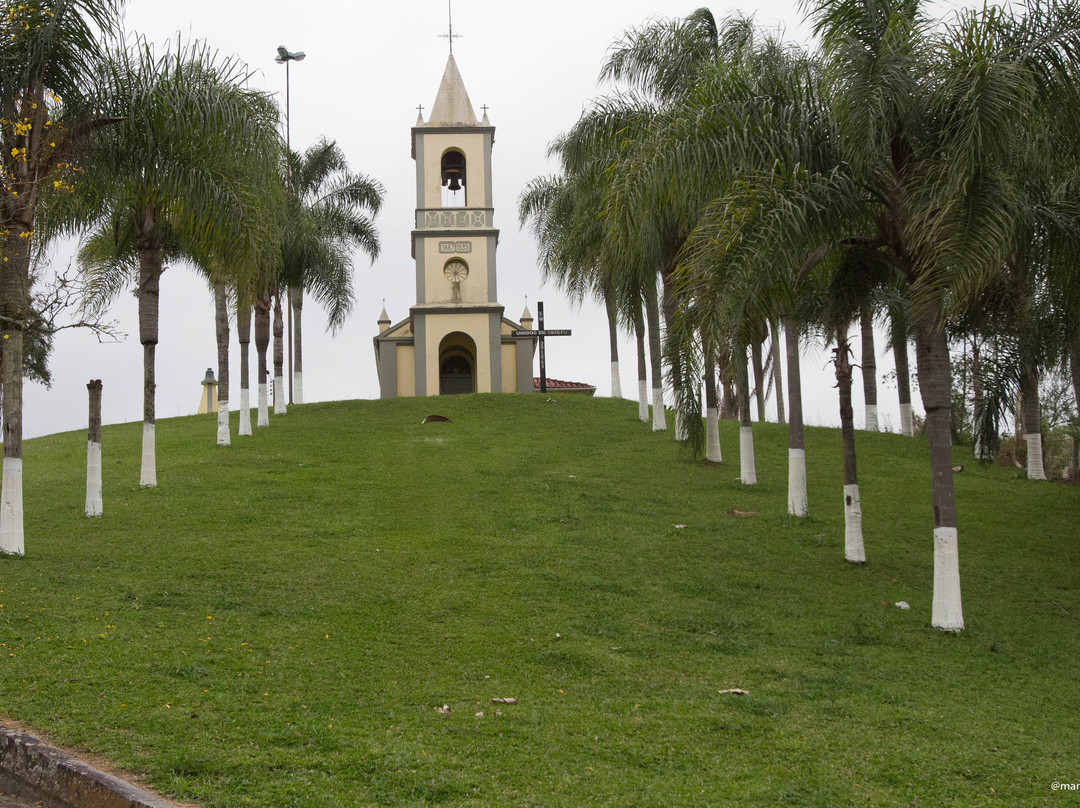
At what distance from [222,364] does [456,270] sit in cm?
1372

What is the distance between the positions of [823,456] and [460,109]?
1942 cm

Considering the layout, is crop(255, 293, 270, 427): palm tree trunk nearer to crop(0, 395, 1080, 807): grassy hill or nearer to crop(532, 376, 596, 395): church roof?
crop(0, 395, 1080, 807): grassy hill

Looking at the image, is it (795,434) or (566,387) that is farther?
(566,387)

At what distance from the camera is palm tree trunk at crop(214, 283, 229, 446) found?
1988cm

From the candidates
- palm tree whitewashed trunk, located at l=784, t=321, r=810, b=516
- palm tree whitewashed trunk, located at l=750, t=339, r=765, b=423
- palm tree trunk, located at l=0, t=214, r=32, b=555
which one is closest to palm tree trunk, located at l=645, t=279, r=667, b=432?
palm tree whitewashed trunk, located at l=784, t=321, r=810, b=516

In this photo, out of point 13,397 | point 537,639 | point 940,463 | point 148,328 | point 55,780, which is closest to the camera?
point 55,780

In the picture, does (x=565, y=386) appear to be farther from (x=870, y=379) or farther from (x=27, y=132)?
(x=27, y=132)

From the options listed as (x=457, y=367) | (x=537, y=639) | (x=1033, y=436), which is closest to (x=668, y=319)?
(x=537, y=639)

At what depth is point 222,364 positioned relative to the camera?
799 inches

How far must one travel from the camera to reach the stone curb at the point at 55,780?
4.89 meters

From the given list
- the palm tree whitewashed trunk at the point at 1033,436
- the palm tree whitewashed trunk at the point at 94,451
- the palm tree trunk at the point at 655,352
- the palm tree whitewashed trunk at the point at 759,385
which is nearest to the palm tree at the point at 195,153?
the palm tree whitewashed trunk at the point at 94,451

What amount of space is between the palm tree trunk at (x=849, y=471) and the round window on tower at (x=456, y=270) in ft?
70.8

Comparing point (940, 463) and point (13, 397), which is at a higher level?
point (13, 397)

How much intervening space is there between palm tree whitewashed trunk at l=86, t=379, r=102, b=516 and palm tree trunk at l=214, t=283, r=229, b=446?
664cm
